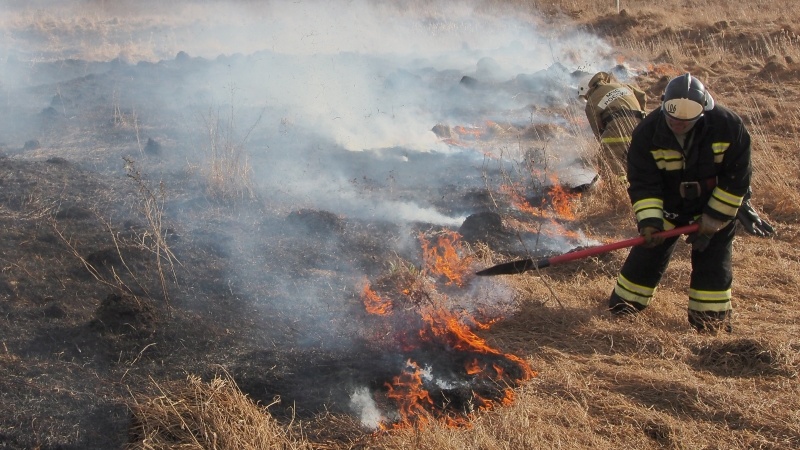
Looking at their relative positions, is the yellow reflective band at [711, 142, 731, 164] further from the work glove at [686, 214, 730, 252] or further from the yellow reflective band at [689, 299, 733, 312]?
the yellow reflective band at [689, 299, 733, 312]

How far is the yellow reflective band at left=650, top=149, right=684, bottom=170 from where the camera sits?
4500mm

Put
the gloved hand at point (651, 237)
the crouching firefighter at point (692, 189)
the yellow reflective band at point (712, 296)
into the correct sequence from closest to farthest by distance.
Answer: the crouching firefighter at point (692, 189)
the gloved hand at point (651, 237)
the yellow reflective band at point (712, 296)

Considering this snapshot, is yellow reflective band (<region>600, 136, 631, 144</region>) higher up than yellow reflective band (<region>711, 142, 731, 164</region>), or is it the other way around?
yellow reflective band (<region>711, 142, 731, 164</region>)

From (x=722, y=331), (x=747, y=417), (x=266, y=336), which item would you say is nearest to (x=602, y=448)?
(x=747, y=417)

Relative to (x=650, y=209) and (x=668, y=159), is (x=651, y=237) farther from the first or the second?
(x=668, y=159)

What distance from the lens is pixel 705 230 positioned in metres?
4.45

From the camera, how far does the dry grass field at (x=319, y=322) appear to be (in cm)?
351

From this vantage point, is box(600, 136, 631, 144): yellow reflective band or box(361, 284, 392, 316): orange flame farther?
box(600, 136, 631, 144): yellow reflective band

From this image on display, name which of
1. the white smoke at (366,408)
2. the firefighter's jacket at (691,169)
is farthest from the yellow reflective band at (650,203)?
the white smoke at (366,408)

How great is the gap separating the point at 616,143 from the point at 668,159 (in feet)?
7.69

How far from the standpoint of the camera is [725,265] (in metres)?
4.64

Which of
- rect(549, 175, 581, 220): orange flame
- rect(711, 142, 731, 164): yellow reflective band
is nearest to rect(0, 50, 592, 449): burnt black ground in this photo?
rect(549, 175, 581, 220): orange flame

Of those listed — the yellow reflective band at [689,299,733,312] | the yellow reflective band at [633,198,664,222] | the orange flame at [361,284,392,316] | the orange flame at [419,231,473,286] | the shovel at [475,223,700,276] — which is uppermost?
the yellow reflective band at [633,198,664,222]

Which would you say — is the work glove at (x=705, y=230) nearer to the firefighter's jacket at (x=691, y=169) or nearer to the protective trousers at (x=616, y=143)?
the firefighter's jacket at (x=691, y=169)
